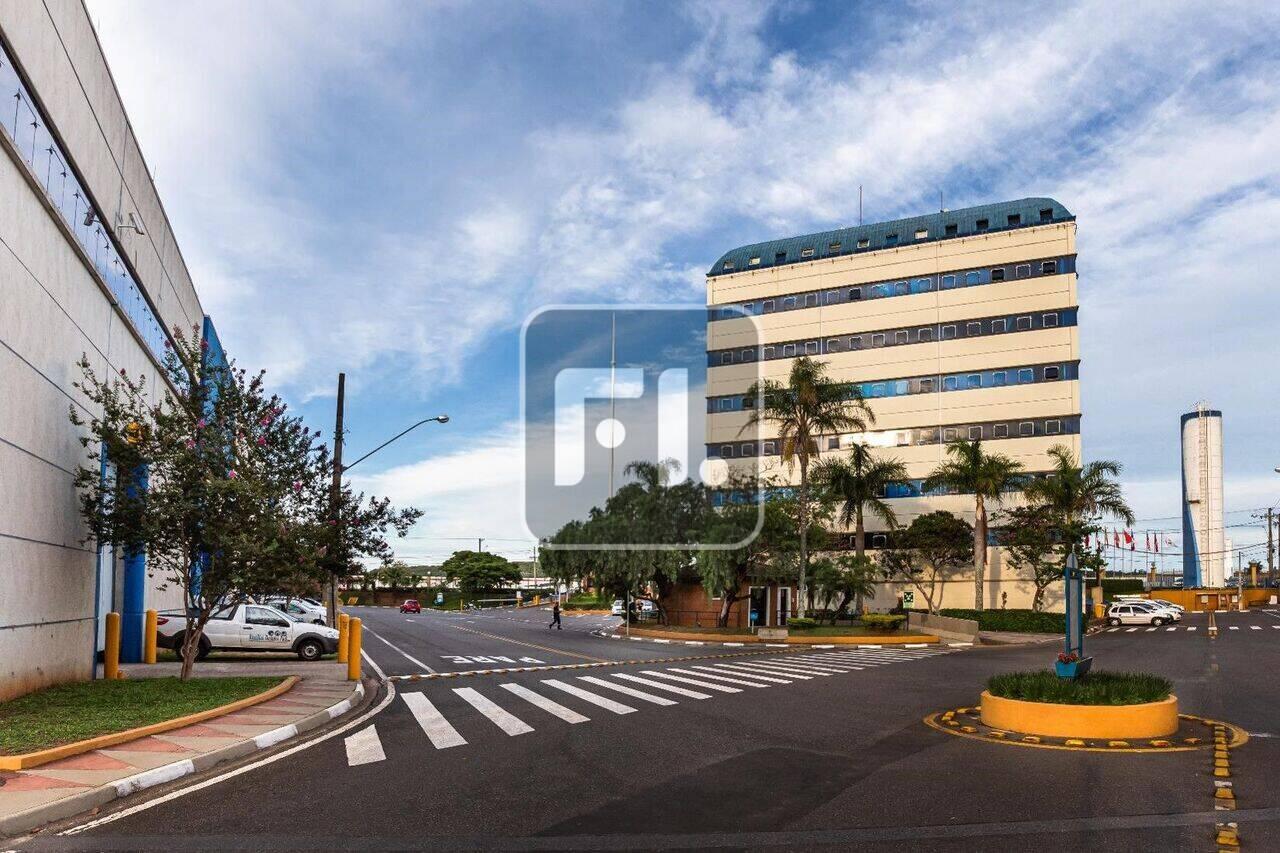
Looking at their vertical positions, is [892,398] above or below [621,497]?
above

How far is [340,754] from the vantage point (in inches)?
446

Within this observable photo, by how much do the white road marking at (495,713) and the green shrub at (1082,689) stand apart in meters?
6.60

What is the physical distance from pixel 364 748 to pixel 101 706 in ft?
16.4

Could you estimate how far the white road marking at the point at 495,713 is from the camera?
1337 centimetres

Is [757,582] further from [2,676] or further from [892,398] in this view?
[2,676]

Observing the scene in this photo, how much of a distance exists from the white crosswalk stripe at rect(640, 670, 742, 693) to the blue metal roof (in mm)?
50847

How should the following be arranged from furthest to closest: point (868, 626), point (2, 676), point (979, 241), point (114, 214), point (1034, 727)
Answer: point (979, 241) < point (868, 626) < point (114, 214) < point (2, 676) < point (1034, 727)

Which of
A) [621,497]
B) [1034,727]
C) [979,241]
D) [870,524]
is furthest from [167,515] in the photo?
[979,241]

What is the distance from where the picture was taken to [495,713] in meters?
15.0

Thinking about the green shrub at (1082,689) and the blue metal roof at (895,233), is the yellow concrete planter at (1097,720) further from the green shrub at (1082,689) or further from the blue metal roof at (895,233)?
the blue metal roof at (895,233)

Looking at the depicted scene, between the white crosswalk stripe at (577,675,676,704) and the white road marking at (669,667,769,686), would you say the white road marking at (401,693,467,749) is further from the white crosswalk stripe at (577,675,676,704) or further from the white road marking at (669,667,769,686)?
the white road marking at (669,667,769,686)

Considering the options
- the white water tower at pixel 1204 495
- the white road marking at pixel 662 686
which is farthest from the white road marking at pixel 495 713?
the white water tower at pixel 1204 495

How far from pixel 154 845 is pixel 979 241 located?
6513 cm

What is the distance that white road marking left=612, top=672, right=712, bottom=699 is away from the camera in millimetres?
18220
